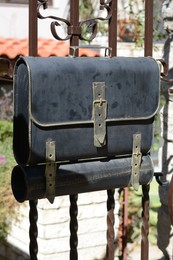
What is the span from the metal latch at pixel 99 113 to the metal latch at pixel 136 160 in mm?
156

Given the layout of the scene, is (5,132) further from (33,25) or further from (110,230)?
(33,25)

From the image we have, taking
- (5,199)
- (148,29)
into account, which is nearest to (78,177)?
(148,29)

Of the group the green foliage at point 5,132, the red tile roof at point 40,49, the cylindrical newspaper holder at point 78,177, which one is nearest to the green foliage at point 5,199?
the green foliage at point 5,132

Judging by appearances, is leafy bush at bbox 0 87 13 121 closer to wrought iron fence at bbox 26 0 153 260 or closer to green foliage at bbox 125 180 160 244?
green foliage at bbox 125 180 160 244

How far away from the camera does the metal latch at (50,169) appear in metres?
2.22

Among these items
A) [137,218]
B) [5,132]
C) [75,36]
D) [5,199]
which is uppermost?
[75,36]

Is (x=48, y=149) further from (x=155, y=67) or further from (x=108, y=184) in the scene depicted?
(x=155, y=67)

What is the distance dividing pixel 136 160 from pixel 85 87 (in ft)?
1.16

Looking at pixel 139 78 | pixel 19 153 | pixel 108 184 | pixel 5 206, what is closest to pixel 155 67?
pixel 139 78

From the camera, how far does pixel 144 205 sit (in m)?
2.65

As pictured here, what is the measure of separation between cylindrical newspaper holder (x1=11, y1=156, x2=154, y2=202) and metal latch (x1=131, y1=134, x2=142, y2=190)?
16 mm

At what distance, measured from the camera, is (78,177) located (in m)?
2.31

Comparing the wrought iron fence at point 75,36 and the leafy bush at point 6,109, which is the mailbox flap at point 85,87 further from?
the leafy bush at point 6,109

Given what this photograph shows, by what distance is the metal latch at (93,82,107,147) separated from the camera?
2.32 meters
